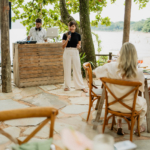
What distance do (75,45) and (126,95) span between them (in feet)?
8.81

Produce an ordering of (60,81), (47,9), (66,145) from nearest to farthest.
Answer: (66,145) → (60,81) → (47,9)

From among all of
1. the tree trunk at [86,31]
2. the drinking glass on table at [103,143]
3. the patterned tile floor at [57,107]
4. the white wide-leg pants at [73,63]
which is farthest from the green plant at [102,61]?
the drinking glass on table at [103,143]

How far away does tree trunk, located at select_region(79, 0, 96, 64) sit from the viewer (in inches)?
263

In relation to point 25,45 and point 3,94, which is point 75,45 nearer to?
point 25,45

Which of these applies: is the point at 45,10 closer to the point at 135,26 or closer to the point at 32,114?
the point at 135,26

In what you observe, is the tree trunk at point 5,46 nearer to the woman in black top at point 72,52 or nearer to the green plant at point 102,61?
the woman in black top at point 72,52

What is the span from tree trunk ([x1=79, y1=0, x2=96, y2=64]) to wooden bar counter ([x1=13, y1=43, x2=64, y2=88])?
1.38 m

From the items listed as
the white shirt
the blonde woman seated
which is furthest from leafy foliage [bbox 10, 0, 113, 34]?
the blonde woman seated

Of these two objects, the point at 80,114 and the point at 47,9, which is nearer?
the point at 80,114

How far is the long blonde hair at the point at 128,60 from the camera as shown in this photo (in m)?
2.58

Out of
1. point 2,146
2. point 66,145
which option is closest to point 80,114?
point 2,146

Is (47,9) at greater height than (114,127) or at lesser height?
greater

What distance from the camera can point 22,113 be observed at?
1.65 meters

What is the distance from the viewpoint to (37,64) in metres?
5.59
